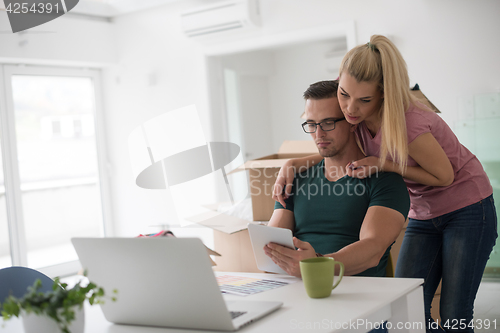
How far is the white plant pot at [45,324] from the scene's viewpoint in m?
0.80

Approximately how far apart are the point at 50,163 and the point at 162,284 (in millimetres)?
4050

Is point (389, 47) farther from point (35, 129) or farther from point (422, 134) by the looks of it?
point (35, 129)

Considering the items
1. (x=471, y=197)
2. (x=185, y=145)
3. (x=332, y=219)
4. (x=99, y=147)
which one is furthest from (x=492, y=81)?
(x=99, y=147)

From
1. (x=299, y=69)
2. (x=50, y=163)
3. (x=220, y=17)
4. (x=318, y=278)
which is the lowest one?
(x=318, y=278)

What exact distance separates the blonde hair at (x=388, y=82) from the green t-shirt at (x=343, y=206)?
9cm

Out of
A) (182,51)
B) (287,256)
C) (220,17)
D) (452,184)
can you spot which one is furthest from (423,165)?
(182,51)

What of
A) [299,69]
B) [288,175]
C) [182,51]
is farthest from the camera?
[299,69]

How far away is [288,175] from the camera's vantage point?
170 cm

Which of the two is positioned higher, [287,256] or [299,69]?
[299,69]

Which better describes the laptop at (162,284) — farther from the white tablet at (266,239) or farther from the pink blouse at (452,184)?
the pink blouse at (452,184)

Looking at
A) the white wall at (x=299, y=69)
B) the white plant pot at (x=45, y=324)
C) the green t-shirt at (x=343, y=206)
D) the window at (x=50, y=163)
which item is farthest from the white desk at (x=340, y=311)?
the window at (x=50, y=163)

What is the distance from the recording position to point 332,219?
4.96 ft

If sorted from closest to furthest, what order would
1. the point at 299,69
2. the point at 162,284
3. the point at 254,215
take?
the point at 162,284
the point at 254,215
the point at 299,69

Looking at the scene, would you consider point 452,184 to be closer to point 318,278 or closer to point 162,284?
point 318,278
